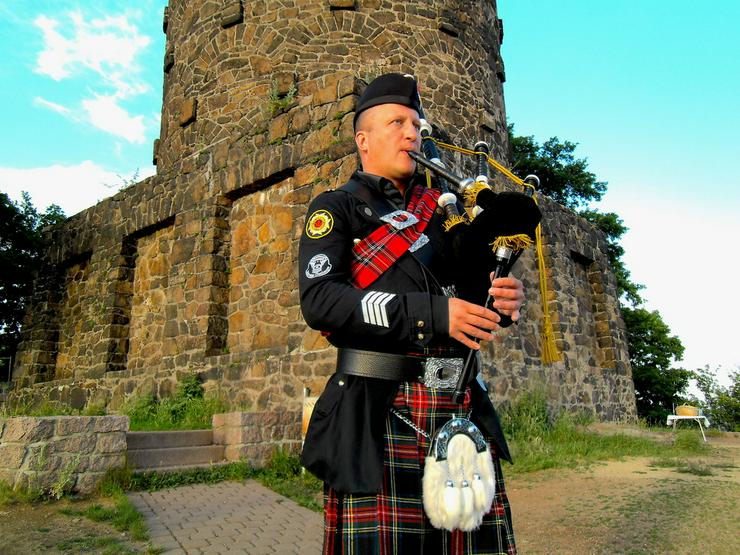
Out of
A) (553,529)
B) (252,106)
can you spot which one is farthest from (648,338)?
(553,529)

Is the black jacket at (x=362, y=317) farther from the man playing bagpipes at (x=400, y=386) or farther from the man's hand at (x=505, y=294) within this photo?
the man's hand at (x=505, y=294)

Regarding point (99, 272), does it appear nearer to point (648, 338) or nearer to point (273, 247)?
point (273, 247)

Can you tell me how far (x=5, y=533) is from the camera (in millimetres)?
4453

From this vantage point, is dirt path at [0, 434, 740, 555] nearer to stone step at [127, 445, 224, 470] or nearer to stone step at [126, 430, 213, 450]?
stone step at [127, 445, 224, 470]

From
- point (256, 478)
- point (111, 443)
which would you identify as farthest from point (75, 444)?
point (256, 478)

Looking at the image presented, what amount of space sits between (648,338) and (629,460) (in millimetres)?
11504

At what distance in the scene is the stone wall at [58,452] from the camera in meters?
5.30

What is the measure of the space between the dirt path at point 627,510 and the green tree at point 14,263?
1650 centimetres

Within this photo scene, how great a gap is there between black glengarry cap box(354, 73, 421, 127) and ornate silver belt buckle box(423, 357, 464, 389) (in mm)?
990

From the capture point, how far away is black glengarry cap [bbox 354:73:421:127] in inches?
Answer: 89.5

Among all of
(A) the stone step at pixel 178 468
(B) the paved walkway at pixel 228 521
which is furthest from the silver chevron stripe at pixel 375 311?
(A) the stone step at pixel 178 468

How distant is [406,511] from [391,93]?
1504mm

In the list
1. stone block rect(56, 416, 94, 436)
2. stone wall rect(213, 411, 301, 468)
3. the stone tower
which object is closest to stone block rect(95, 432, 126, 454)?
stone block rect(56, 416, 94, 436)

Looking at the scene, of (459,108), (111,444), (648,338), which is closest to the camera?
(111,444)
